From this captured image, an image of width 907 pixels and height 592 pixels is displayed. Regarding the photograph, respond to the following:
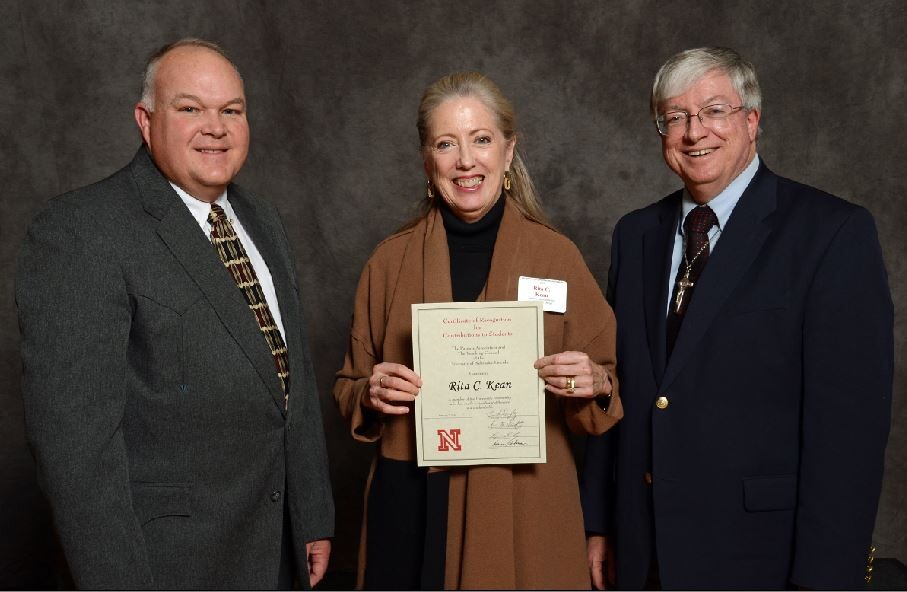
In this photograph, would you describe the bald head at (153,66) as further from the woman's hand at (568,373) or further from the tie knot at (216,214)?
the woman's hand at (568,373)

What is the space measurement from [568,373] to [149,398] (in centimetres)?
120

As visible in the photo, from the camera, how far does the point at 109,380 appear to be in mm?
2369

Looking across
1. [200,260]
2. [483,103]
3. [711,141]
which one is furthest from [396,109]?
[200,260]

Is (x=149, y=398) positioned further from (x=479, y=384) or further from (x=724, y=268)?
(x=724, y=268)

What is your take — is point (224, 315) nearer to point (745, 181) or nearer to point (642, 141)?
point (745, 181)

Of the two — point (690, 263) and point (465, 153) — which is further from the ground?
point (465, 153)

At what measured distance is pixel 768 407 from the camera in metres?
2.72

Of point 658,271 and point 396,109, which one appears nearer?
point 658,271

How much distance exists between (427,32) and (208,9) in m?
1.27

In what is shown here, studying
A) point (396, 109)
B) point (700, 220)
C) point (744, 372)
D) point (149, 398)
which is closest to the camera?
point (149, 398)

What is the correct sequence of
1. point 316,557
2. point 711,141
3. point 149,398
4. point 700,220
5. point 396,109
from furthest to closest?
point 396,109
point 316,557
point 700,220
point 711,141
point 149,398

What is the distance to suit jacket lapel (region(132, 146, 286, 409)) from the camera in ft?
8.39

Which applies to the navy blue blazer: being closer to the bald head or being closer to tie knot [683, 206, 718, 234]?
tie knot [683, 206, 718, 234]

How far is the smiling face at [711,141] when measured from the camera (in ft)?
9.23
